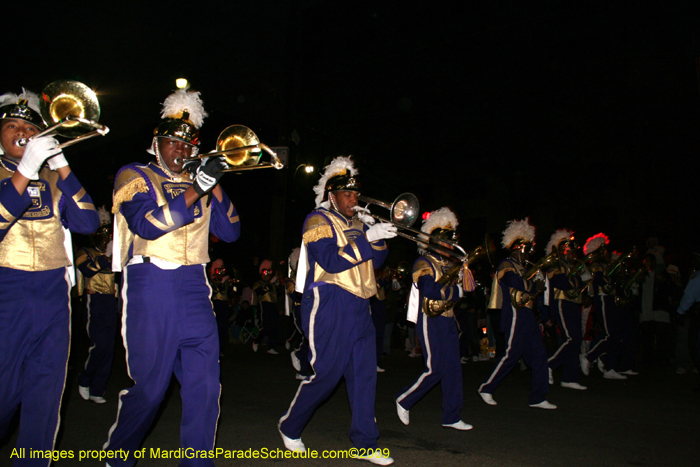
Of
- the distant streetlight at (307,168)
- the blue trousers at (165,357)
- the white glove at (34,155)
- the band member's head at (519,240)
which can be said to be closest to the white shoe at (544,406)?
the band member's head at (519,240)

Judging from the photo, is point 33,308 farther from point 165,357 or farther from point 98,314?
point 98,314

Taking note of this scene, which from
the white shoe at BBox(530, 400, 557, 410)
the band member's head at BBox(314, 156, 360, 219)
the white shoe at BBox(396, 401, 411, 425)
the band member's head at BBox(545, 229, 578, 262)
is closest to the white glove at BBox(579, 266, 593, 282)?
the band member's head at BBox(545, 229, 578, 262)

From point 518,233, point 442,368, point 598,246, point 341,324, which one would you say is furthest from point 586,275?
point 341,324

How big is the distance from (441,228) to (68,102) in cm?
412

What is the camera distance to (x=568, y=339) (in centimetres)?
788

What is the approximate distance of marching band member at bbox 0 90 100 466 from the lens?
9.35ft

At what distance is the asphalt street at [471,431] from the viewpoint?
441cm

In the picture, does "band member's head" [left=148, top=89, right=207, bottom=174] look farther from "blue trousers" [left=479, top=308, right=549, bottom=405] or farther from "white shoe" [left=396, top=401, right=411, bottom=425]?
"blue trousers" [left=479, top=308, right=549, bottom=405]

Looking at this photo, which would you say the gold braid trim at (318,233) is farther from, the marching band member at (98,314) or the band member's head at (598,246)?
the band member's head at (598,246)

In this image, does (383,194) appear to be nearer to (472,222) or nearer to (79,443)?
(472,222)

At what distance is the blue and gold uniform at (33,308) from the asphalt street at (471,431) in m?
0.98

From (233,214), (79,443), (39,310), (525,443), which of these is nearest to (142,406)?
(39,310)

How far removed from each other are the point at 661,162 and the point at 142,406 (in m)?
21.2

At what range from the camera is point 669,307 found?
1056cm
